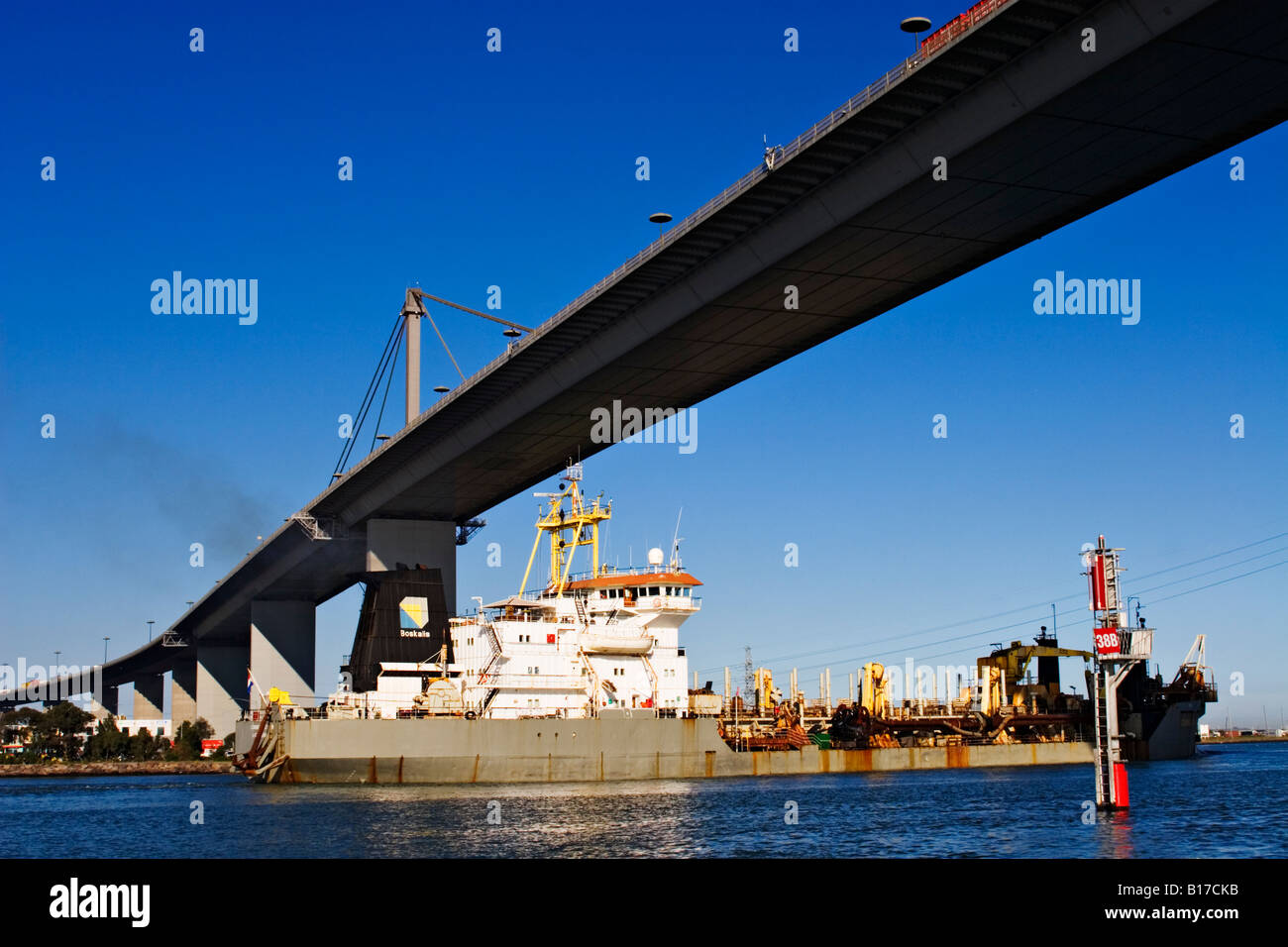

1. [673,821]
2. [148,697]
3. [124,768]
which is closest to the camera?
[673,821]

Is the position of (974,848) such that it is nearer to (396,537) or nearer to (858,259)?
(858,259)

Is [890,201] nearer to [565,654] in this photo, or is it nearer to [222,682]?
[565,654]

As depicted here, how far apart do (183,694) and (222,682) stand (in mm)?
16505

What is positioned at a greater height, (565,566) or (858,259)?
(858,259)

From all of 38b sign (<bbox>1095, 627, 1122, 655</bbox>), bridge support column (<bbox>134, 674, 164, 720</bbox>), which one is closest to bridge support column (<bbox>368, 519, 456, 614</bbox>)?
38b sign (<bbox>1095, 627, 1122, 655</bbox>)

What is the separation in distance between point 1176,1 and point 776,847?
1759 centimetres

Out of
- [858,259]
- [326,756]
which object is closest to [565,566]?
[326,756]

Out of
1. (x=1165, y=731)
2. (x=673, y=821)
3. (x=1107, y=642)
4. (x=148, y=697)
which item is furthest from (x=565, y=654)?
(x=148, y=697)

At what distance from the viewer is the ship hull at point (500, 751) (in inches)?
1706

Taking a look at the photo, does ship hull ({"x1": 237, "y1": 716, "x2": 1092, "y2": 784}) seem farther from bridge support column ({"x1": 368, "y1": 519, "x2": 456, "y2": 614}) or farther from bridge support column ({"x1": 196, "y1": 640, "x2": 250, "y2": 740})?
bridge support column ({"x1": 196, "y1": 640, "x2": 250, "y2": 740})

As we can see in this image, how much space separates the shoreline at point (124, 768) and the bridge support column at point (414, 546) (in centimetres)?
2682
